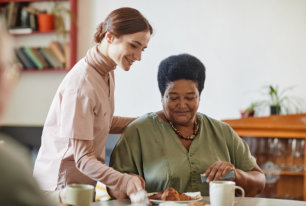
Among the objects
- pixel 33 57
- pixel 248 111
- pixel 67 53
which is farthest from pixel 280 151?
pixel 33 57

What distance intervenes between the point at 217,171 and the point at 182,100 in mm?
355

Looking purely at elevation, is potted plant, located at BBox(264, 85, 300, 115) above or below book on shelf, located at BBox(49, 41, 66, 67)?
below

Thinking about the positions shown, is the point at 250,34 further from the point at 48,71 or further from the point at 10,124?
the point at 10,124

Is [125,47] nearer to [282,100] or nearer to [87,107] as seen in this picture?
[87,107]

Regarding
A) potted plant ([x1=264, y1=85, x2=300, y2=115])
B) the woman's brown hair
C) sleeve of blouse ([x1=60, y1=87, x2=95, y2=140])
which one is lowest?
potted plant ([x1=264, y1=85, x2=300, y2=115])

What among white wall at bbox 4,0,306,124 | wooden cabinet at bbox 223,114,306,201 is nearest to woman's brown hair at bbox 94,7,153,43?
wooden cabinet at bbox 223,114,306,201

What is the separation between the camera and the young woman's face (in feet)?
6.50

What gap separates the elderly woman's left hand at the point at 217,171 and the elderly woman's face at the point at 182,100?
276 mm

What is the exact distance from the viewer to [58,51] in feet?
17.0

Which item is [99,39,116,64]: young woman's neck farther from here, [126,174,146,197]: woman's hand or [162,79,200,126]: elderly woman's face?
[126,174,146,197]: woman's hand

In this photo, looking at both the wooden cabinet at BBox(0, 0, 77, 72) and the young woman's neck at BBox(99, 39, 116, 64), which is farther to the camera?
the wooden cabinet at BBox(0, 0, 77, 72)

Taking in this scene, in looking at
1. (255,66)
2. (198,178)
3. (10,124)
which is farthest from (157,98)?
(198,178)

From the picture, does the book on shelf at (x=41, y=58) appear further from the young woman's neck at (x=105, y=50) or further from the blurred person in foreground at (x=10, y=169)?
the blurred person in foreground at (x=10, y=169)

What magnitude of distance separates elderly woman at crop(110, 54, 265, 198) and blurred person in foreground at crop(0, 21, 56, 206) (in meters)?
1.25
